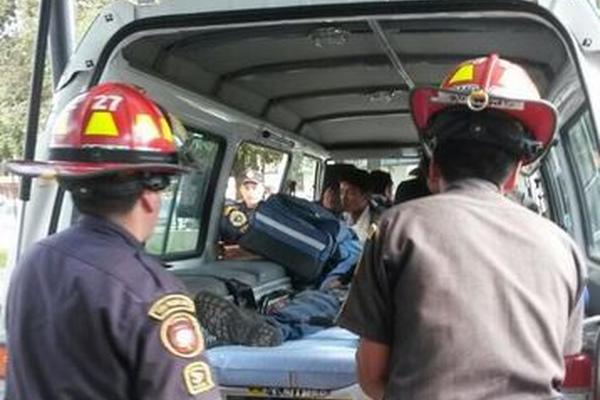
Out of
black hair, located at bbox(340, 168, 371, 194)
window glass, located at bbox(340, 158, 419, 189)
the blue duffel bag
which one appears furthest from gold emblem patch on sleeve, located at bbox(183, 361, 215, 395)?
window glass, located at bbox(340, 158, 419, 189)

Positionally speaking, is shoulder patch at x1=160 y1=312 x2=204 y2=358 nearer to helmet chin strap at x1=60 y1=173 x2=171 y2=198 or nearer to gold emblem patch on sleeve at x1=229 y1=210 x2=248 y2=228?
helmet chin strap at x1=60 y1=173 x2=171 y2=198

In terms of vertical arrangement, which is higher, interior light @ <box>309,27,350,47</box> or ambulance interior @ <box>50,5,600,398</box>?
interior light @ <box>309,27,350,47</box>

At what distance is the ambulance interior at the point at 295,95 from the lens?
3217 millimetres

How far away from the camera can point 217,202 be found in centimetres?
604

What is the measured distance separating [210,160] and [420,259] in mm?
4154

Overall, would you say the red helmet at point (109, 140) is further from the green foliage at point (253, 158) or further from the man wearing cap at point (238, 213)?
the green foliage at point (253, 158)

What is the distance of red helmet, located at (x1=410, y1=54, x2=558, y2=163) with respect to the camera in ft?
6.63

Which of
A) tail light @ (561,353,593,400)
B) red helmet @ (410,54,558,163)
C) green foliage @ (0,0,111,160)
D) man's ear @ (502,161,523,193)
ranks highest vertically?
green foliage @ (0,0,111,160)

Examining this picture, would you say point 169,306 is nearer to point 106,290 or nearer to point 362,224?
point 106,290

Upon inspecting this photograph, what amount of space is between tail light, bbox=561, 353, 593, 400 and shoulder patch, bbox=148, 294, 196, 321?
1.15 m

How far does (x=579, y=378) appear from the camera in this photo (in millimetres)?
2422

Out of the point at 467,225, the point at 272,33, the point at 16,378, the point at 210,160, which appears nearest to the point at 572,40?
the point at 467,225

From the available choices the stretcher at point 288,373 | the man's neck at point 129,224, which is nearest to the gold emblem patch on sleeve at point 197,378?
the man's neck at point 129,224

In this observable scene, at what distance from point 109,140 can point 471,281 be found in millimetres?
806
